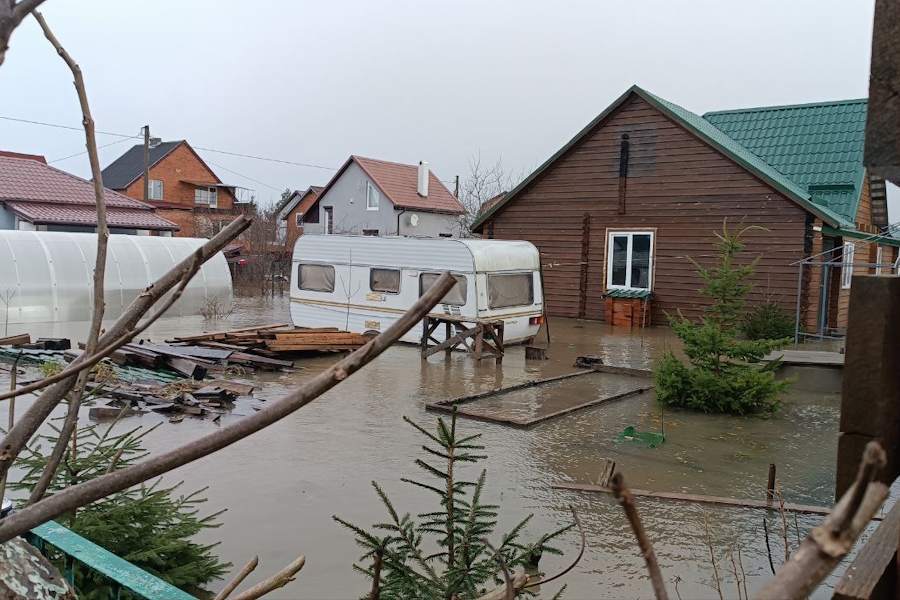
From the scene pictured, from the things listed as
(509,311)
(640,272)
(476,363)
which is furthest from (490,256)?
(640,272)

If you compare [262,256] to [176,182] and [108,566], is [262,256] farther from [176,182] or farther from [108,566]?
[108,566]

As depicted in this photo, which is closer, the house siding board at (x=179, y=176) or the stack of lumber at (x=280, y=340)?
the stack of lumber at (x=280, y=340)

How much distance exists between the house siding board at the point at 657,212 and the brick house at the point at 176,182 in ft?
113

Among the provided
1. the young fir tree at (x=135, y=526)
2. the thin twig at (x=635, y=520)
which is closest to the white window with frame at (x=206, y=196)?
the young fir tree at (x=135, y=526)

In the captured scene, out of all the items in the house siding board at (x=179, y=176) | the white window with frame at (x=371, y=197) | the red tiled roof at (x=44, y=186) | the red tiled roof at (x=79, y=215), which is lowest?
the red tiled roof at (x=79, y=215)

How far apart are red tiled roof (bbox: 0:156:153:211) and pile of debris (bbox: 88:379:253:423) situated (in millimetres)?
23660

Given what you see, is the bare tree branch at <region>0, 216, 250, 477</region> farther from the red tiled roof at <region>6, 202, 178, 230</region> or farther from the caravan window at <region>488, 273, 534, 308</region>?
the red tiled roof at <region>6, 202, 178, 230</region>

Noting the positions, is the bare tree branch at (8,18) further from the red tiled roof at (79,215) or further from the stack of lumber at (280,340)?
the red tiled roof at (79,215)

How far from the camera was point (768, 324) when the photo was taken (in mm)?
19906

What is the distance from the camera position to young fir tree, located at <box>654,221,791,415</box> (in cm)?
1144

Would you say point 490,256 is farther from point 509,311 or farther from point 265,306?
point 265,306

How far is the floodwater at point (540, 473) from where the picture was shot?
640 centimetres

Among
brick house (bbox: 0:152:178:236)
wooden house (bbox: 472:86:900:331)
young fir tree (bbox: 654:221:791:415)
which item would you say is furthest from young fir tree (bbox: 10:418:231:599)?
brick house (bbox: 0:152:178:236)

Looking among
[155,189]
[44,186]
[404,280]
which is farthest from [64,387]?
[155,189]
